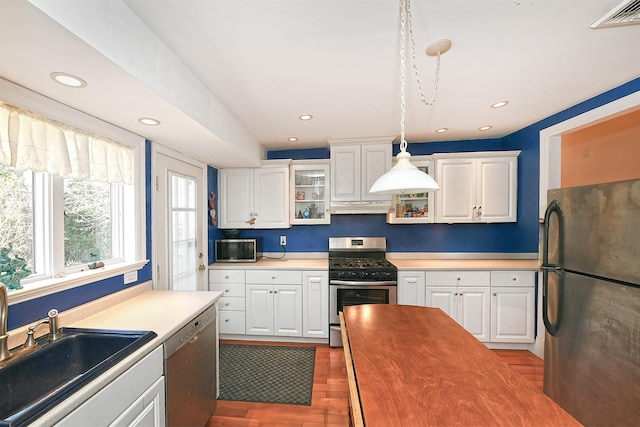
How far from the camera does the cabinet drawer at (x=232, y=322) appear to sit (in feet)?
9.59

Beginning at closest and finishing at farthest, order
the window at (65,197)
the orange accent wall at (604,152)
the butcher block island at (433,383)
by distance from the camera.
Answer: the butcher block island at (433,383)
the window at (65,197)
the orange accent wall at (604,152)

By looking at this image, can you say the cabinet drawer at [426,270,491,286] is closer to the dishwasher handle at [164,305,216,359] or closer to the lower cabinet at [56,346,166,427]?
the dishwasher handle at [164,305,216,359]

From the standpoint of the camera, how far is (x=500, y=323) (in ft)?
8.91

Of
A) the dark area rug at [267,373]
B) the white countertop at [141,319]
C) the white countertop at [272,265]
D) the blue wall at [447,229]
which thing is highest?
the blue wall at [447,229]

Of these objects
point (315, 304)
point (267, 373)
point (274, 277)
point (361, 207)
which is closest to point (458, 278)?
point (361, 207)

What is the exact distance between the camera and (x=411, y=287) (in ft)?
9.05

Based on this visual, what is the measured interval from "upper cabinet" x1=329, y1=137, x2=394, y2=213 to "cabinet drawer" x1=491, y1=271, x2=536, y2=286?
1397 millimetres

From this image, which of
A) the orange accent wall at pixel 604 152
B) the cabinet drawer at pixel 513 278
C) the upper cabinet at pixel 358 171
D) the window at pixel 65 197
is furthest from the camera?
the upper cabinet at pixel 358 171

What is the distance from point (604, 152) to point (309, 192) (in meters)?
3.12

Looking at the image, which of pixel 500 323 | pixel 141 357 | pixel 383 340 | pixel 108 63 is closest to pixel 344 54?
pixel 108 63

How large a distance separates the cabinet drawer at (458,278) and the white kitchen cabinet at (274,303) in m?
1.52

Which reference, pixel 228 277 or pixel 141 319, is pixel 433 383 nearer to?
pixel 141 319

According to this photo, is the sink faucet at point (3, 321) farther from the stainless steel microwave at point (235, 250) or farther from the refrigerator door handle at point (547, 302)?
the refrigerator door handle at point (547, 302)

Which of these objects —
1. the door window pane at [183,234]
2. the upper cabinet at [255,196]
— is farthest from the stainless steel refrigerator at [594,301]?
the door window pane at [183,234]
